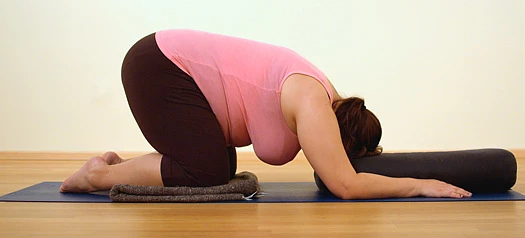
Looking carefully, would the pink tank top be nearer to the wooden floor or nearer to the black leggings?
the black leggings

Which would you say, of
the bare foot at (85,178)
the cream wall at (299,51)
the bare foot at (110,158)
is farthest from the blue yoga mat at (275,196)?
the cream wall at (299,51)

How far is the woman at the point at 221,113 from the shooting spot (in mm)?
2084

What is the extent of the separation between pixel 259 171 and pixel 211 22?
3.98 feet

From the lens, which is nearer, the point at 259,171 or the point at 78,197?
the point at 78,197

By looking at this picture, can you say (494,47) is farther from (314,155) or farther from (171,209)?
(171,209)

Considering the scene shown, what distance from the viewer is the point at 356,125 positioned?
2.10 meters

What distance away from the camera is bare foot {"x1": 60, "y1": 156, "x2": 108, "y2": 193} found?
228cm

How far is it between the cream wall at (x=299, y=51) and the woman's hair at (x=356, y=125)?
6.53 ft

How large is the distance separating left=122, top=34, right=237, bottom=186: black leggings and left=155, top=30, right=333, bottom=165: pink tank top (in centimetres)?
4

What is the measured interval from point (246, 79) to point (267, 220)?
0.51m

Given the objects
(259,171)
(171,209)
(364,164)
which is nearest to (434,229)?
(364,164)

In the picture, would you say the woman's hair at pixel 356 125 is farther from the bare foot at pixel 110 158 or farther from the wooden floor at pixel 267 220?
the bare foot at pixel 110 158

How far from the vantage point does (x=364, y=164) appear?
2234 millimetres

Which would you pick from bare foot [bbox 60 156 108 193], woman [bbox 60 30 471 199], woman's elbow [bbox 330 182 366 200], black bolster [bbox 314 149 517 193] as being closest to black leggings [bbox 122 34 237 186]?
woman [bbox 60 30 471 199]
